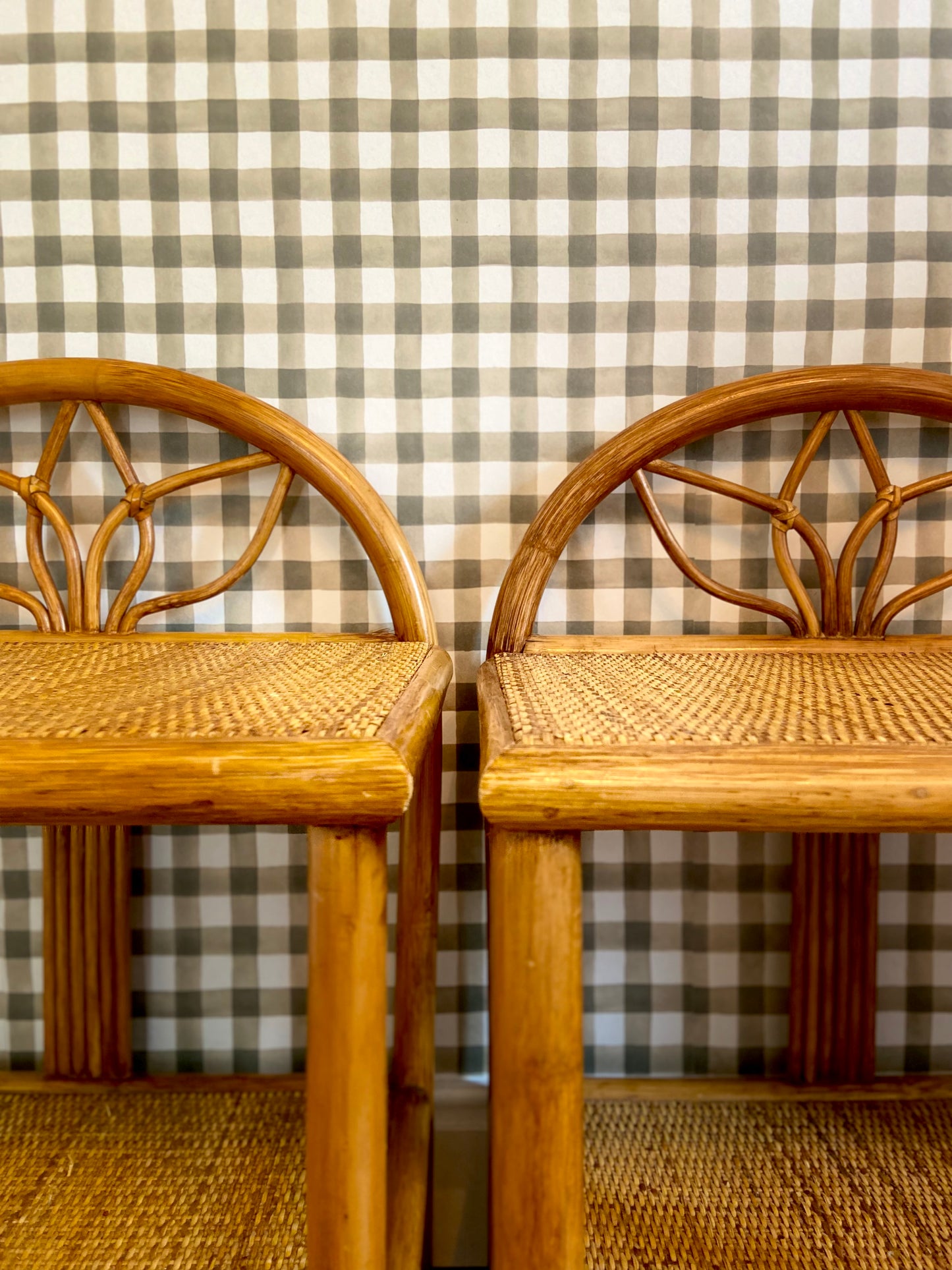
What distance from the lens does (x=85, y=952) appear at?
2.73 feet

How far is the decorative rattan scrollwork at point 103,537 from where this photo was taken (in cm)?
83

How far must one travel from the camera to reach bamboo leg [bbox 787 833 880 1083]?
0.83 metres

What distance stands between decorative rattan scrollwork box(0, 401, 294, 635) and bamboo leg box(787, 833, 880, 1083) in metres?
0.66

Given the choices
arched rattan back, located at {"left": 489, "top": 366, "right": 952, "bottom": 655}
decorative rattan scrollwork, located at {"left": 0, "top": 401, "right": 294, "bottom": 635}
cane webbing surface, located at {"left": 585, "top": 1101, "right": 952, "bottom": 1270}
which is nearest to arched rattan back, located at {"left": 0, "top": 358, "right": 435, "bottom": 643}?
decorative rattan scrollwork, located at {"left": 0, "top": 401, "right": 294, "bottom": 635}

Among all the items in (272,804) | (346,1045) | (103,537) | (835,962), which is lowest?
(835,962)

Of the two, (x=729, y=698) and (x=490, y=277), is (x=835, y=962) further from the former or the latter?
(x=490, y=277)

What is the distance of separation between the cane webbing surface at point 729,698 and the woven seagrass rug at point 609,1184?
1.36ft

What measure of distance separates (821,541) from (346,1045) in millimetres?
666

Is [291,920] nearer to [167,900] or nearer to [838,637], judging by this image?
[167,900]

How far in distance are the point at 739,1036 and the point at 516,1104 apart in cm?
62

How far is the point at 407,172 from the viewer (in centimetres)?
85

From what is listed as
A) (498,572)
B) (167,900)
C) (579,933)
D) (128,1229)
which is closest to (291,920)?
(167,900)

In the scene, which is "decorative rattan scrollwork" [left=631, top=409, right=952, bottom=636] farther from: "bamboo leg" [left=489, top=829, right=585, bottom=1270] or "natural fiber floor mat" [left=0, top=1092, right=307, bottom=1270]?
"natural fiber floor mat" [left=0, top=1092, right=307, bottom=1270]

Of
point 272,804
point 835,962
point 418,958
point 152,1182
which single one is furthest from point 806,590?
point 152,1182
